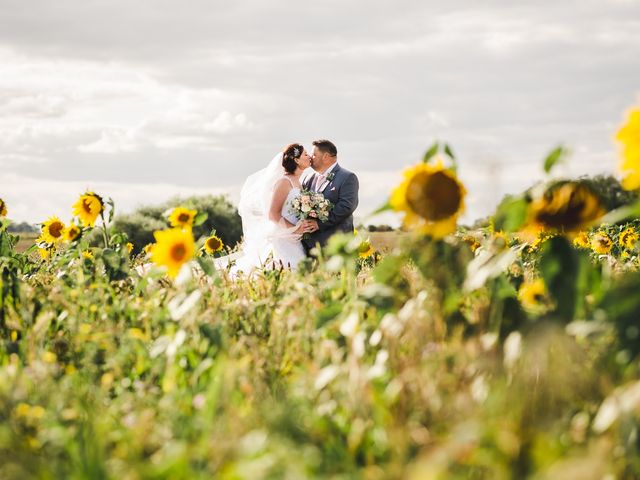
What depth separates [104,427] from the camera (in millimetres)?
2654

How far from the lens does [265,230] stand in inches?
402

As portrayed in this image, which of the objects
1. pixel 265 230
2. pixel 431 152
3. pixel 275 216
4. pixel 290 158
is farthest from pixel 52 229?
pixel 431 152

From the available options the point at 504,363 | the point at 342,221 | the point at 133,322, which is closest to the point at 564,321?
the point at 504,363

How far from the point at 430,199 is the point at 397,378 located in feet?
2.53

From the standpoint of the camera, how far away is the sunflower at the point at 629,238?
888 centimetres

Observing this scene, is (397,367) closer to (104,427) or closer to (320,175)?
(104,427)

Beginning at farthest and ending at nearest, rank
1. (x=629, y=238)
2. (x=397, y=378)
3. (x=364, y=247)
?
(x=629, y=238)
(x=364, y=247)
(x=397, y=378)

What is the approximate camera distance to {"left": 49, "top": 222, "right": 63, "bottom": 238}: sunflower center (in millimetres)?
7172

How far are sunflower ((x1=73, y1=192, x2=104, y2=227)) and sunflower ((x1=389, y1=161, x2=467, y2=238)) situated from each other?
329cm

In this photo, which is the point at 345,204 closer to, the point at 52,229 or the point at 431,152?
the point at 52,229

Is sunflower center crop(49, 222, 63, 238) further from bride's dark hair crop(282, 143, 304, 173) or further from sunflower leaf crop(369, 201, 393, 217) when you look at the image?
sunflower leaf crop(369, 201, 393, 217)

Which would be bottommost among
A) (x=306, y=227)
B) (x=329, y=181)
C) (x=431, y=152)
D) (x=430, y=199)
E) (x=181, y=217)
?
(x=306, y=227)

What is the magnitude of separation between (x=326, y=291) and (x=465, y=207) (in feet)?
3.79

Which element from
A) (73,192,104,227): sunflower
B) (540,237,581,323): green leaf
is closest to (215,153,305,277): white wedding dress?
(73,192,104,227): sunflower
